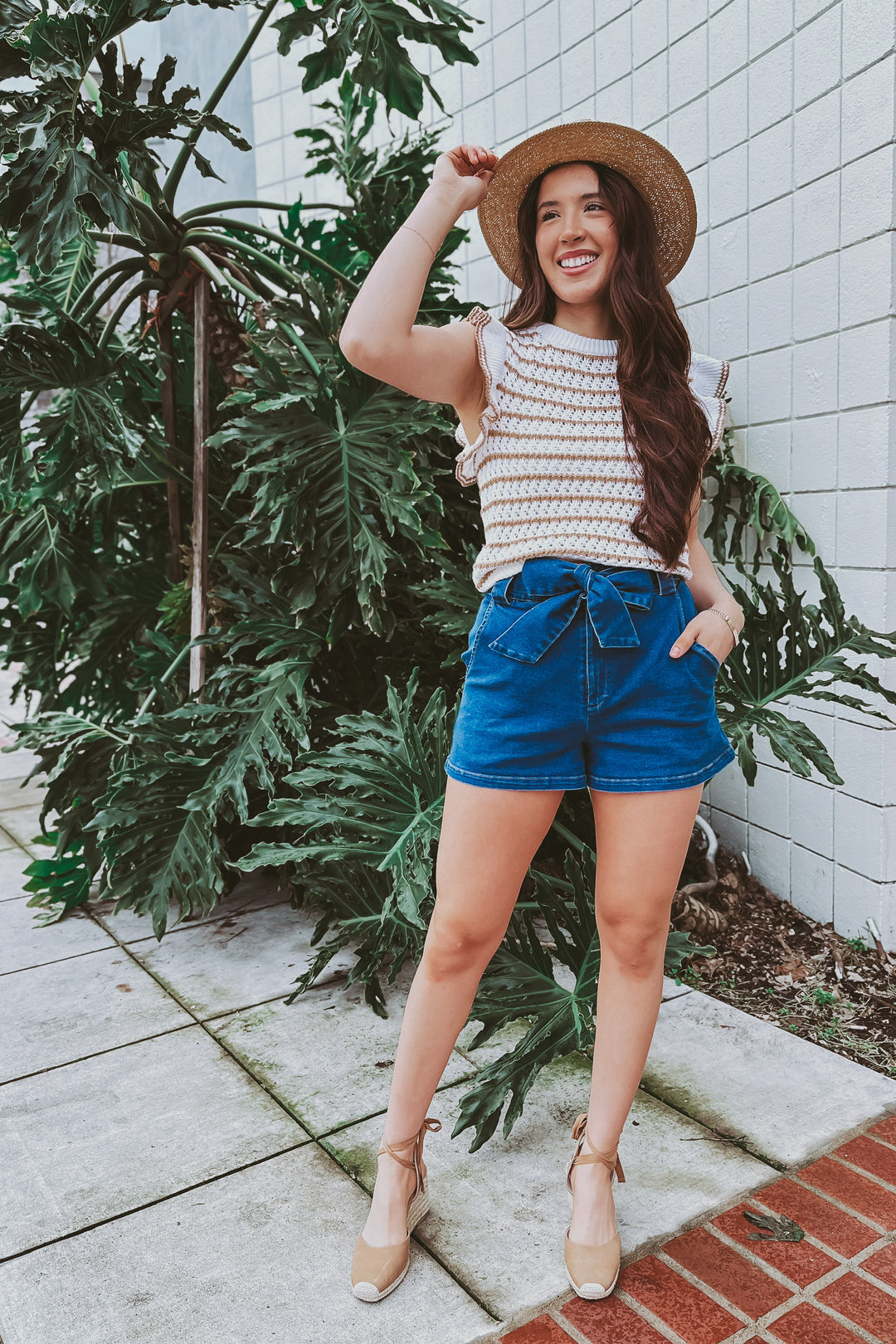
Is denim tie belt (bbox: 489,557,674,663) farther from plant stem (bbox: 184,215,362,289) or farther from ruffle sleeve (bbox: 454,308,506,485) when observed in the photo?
plant stem (bbox: 184,215,362,289)

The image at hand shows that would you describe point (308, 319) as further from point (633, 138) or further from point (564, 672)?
point (564, 672)

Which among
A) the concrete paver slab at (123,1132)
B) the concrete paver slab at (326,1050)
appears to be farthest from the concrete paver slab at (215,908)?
the concrete paver slab at (123,1132)

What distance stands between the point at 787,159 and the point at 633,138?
1281 mm

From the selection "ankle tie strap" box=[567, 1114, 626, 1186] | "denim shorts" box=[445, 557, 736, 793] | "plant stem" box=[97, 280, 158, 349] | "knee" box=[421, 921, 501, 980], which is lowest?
"ankle tie strap" box=[567, 1114, 626, 1186]

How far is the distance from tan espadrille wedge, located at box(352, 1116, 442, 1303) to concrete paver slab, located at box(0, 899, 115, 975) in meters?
1.39

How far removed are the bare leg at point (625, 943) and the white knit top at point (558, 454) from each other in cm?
34

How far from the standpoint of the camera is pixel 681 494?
4.56 ft

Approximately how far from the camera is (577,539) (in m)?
1.37

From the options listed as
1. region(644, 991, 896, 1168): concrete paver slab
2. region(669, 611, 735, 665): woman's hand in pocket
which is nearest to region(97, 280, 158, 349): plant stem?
region(669, 611, 735, 665): woman's hand in pocket

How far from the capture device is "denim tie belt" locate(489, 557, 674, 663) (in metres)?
1.34

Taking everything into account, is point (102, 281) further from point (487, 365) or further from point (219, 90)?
point (487, 365)

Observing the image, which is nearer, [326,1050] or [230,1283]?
[230,1283]

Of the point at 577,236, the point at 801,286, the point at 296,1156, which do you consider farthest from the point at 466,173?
the point at 296,1156

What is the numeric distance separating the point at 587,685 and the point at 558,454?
0.31 m
